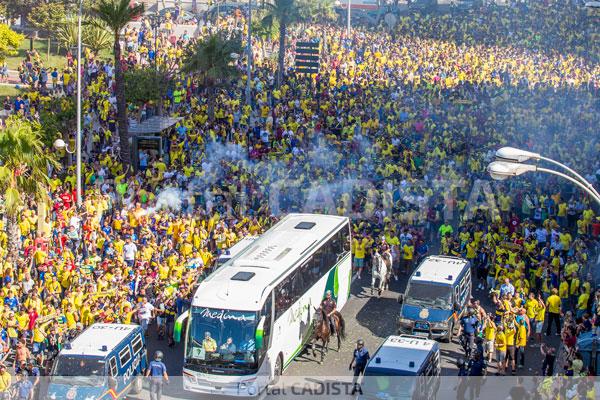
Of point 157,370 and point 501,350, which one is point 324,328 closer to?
point 501,350

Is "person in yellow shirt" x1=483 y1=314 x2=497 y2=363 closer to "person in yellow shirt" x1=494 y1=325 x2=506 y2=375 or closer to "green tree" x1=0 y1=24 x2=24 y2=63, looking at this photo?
"person in yellow shirt" x1=494 y1=325 x2=506 y2=375

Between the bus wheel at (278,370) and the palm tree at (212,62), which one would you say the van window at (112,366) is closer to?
the bus wheel at (278,370)

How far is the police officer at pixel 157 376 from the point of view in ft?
78.5

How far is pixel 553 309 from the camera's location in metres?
28.3

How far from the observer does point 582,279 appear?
29984 millimetres

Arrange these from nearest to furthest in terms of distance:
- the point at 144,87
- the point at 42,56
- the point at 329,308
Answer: the point at 329,308 < the point at 144,87 < the point at 42,56

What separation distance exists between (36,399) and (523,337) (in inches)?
447

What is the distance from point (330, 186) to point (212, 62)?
12.9 meters

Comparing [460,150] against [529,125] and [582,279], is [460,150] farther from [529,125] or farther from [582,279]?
[582,279]

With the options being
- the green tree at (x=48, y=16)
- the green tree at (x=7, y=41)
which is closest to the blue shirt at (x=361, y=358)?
the green tree at (x=7, y=41)

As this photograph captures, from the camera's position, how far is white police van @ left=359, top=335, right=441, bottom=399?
22484 millimetres

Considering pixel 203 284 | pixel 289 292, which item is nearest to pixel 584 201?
pixel 289 292

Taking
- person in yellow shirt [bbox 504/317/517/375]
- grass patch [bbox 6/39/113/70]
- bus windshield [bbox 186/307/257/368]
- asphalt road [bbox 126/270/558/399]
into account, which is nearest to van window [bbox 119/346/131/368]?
asphalt road [bbox 126/270/558/399]

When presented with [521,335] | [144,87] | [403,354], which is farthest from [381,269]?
[144,87]
